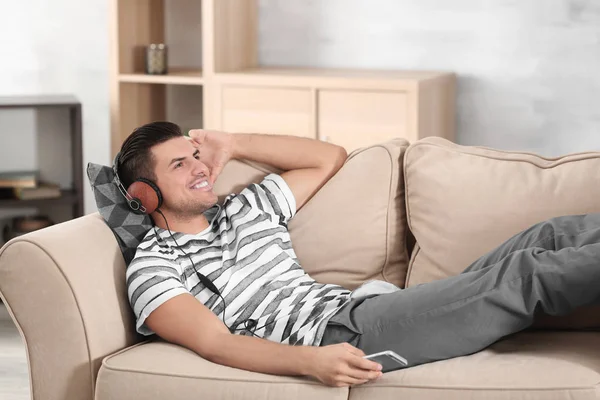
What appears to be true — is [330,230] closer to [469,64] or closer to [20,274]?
[20,274]

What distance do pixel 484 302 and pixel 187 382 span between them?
63 centimetres

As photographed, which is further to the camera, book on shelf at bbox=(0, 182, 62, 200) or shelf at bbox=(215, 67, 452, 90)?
book on shelf at bbox=(0, 182, 62, 200)

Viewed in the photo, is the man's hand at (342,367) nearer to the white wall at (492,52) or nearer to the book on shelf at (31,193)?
the white wall at (492,52)

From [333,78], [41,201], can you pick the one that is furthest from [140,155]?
[41,201]

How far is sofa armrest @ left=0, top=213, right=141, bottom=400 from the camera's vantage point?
76.8 inches

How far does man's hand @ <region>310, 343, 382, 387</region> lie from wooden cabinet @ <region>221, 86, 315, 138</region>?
1.76m

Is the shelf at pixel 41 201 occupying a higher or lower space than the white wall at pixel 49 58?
lower

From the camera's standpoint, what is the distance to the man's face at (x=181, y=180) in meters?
2.18

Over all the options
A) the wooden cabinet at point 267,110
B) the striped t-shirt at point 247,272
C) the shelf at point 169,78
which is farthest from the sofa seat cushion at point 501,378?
the shelf at point 169,78

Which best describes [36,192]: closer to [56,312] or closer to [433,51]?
[433,51]

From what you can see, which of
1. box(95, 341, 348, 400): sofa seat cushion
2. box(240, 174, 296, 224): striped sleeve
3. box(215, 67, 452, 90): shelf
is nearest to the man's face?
box(240, 174, 296, 224): striped sleeve

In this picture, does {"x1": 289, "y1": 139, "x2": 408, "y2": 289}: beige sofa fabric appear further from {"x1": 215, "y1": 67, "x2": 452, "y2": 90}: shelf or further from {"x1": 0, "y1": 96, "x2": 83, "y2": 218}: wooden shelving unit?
{"x1": 0, "y1": 96, "x2": 83, "y2": 218}: wooden shelving unit

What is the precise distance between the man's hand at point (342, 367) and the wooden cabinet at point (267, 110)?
1758 millimetres

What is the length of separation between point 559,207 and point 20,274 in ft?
4.10
